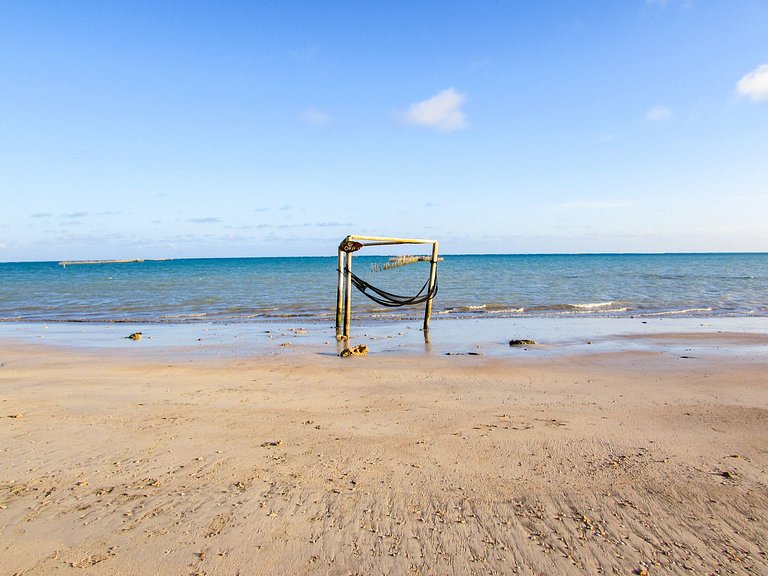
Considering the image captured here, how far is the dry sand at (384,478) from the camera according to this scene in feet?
11.4

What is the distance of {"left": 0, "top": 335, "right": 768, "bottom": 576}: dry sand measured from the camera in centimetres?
348

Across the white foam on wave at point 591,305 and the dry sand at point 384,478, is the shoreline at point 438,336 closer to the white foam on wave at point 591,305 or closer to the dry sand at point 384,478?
the dry sand at point 384,478

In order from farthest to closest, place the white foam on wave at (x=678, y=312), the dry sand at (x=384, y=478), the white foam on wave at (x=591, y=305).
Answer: the white foam on wave at (x=591, y=305)
the white foam on wave at (x=678, y=312)
the dry sand at (x=384, y=478)

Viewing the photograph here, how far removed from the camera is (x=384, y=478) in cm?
462

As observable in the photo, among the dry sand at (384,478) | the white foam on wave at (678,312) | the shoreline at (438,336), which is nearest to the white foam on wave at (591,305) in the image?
the white foam on wave at (678,312)

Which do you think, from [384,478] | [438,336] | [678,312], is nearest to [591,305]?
[678,312]

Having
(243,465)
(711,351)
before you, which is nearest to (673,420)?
(243,465)

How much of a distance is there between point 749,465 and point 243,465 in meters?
4.89

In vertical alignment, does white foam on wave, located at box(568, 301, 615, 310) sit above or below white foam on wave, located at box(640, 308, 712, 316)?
below

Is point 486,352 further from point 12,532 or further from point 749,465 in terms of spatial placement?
point 12,532

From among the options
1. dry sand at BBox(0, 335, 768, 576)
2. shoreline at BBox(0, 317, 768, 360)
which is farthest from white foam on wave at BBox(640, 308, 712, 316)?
dry sand at BBox(0, 335, 768, 576)

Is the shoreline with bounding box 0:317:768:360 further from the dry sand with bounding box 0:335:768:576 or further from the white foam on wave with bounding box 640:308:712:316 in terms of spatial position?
the dry sand with bounding box 0:335:768:576

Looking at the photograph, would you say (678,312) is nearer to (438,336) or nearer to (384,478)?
(438,336)

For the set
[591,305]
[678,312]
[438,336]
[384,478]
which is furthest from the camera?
[591,305]
